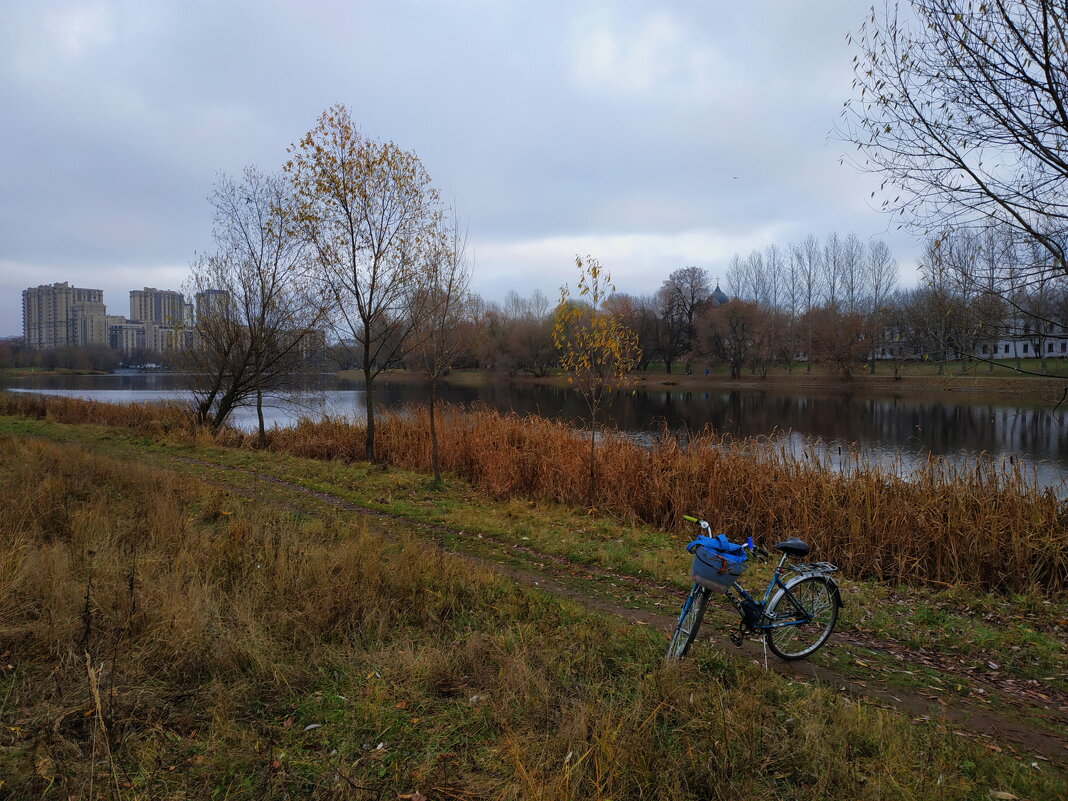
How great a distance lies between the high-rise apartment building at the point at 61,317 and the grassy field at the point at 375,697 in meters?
122

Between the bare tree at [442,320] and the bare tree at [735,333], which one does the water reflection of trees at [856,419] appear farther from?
the bare tree at [735,333]

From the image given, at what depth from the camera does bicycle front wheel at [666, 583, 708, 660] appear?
4.20 m

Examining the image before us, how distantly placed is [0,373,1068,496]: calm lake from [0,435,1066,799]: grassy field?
7.88m

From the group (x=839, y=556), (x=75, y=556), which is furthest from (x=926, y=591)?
(x=75, y=556)

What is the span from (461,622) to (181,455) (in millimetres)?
12438

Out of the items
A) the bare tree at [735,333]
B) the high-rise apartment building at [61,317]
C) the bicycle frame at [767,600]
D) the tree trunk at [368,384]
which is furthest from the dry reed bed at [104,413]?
the high-rise apartment building at [61,317]

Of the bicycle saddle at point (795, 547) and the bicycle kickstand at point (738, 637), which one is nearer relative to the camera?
the bicycle saddle at point (795, 547)

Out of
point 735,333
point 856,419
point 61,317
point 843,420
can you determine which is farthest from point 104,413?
point 61,317

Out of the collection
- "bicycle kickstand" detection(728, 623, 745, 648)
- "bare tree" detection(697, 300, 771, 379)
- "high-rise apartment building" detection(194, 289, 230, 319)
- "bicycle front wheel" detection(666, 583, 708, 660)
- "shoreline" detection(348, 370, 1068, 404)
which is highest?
"bare tree" detection(697, 300, 771, 379)

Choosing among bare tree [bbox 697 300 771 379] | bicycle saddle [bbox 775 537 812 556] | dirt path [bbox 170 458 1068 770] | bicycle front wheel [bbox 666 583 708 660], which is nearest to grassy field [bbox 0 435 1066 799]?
bicycle front wheel [bbox 666 583 708 660]

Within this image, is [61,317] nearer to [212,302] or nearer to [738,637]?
[212,302]

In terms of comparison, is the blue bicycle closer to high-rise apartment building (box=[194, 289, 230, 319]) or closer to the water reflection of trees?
the water reflection of trees

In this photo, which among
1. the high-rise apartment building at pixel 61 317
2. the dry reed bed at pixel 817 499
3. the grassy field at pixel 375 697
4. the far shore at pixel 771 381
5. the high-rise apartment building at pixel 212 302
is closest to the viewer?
the grassy field at pixel 375 697

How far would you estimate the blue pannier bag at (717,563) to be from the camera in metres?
4.02
